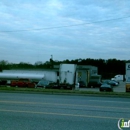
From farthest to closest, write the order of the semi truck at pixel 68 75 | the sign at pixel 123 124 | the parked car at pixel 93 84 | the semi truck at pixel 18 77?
1. the parked car at pixel 93 84
2. the semi truck at pixel 18 77
3. the semi truck at pixel 68 75
4. the sign at pixel 123 124

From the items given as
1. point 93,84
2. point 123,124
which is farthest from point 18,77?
point 123,124

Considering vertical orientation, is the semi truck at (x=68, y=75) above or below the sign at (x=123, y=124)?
above

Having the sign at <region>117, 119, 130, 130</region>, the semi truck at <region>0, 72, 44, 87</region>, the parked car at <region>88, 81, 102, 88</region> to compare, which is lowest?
the sign at <region>117, 119, 130, 130</region>

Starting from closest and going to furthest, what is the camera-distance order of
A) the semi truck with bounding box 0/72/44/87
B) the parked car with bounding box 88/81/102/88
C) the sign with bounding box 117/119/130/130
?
1. the sign with bounding box 117/119/130/130
2. the semi truck with bounding box 0/72/44/87
3. the parked car with bounding box 88/81/102/88

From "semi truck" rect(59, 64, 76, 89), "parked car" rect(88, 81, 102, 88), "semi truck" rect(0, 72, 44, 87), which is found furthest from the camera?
"parked car" rect(88, 81, 102, 88)

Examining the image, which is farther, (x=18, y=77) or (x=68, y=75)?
(x=18, y=77)

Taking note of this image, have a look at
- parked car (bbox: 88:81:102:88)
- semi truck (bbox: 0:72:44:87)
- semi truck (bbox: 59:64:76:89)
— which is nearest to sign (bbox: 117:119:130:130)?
semi truck (bbox: 59:64:76:89)

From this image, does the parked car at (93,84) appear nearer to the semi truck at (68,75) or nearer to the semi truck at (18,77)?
the semi truck at (18,77)

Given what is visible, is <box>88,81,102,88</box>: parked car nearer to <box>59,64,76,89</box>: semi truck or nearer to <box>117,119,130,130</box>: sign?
<box>59,64,76,89</box>: semi truck

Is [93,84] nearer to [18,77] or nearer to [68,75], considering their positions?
[18,77]

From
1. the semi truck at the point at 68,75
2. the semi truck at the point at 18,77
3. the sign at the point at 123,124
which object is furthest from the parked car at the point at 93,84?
the sign at the point at 123,124

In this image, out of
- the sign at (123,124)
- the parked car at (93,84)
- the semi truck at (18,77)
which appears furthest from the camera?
the parked car at (93,84)

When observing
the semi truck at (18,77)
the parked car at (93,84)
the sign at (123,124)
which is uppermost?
the semi truck at (18,77)

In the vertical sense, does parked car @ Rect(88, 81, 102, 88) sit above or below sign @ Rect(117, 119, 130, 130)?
above
